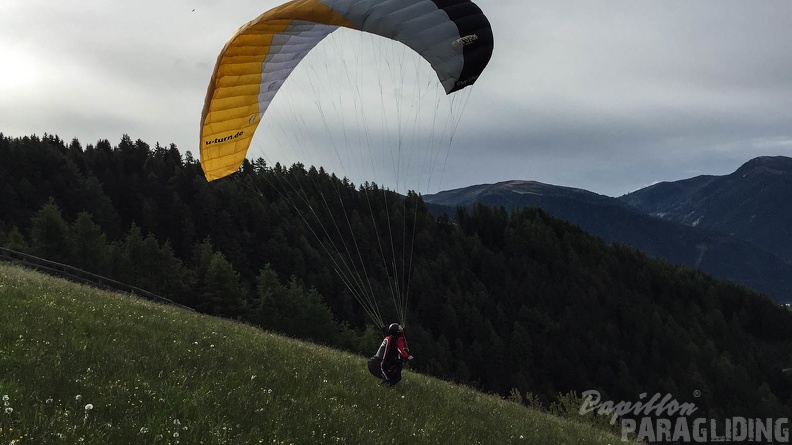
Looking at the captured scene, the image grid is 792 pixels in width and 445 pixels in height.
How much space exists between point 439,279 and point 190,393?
112m

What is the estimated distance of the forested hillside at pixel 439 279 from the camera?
5719 centimetres

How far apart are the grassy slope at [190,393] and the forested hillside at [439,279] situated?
42.6 meters

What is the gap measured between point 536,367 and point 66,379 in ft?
380

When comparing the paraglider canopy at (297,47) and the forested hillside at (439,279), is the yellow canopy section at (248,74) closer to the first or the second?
the paraglider canopy at (297,47)

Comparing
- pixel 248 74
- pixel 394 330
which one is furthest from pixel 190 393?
pixel 248 74

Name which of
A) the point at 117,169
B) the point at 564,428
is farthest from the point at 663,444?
the point at 117,169

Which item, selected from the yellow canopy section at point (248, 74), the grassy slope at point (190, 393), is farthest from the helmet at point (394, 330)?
the yellow canopy section at point (248, 74)

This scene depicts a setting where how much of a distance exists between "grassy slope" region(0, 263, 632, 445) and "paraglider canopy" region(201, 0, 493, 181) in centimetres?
599

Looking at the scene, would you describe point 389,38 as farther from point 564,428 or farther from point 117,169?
point 117,169

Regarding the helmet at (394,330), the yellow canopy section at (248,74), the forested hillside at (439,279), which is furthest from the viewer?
the forested hillside at (439,279)

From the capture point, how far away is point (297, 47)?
1495cm

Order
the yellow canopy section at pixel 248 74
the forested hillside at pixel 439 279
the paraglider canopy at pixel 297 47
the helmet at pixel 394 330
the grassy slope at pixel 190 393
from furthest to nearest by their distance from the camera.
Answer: the forested hillside at pixel 439 279
the yellow canopy section at pixel 248 74
the paraglider canopy at pixel 297 47
the helmet at pixel 394 330
the grassy slope at pixel 190 393

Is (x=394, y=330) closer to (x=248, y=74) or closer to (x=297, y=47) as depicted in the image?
(x=248, y=74)

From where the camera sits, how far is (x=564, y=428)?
11523 millimetres
